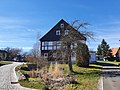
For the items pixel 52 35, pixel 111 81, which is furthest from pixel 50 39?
pixel 111 81

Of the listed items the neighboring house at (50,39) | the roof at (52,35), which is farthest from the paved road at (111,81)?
the roof at (52,35)

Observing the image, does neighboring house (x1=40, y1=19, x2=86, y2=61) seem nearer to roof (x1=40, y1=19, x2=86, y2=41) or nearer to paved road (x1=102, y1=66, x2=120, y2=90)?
roof (x1=40, y1=19, x2=86, y2=41)

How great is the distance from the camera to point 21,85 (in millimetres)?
15398

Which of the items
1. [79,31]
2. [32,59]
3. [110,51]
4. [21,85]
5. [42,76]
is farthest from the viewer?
[110,51]

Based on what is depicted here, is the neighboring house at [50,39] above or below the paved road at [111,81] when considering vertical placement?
above

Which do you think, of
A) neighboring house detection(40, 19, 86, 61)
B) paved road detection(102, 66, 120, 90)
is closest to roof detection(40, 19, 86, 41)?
neighboring house detection(40, 19, 86, 61)

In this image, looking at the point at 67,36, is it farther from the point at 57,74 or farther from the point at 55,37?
the point at 55,37

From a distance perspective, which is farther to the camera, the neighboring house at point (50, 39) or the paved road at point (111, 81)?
the neighboring house at point (50, 39)

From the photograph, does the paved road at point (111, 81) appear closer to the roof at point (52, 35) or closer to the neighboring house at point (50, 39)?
the neighboring house at point (50, 39)

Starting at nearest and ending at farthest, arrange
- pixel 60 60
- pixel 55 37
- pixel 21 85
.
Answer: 1. pixel 21 85
2. pixel 60 60
3. pixel 55 37

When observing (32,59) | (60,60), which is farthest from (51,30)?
(60,60)

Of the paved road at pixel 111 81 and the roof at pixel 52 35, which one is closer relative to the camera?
the paved road at pixel 111 81

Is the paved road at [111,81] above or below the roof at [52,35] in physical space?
below

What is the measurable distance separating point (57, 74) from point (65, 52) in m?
7.82
